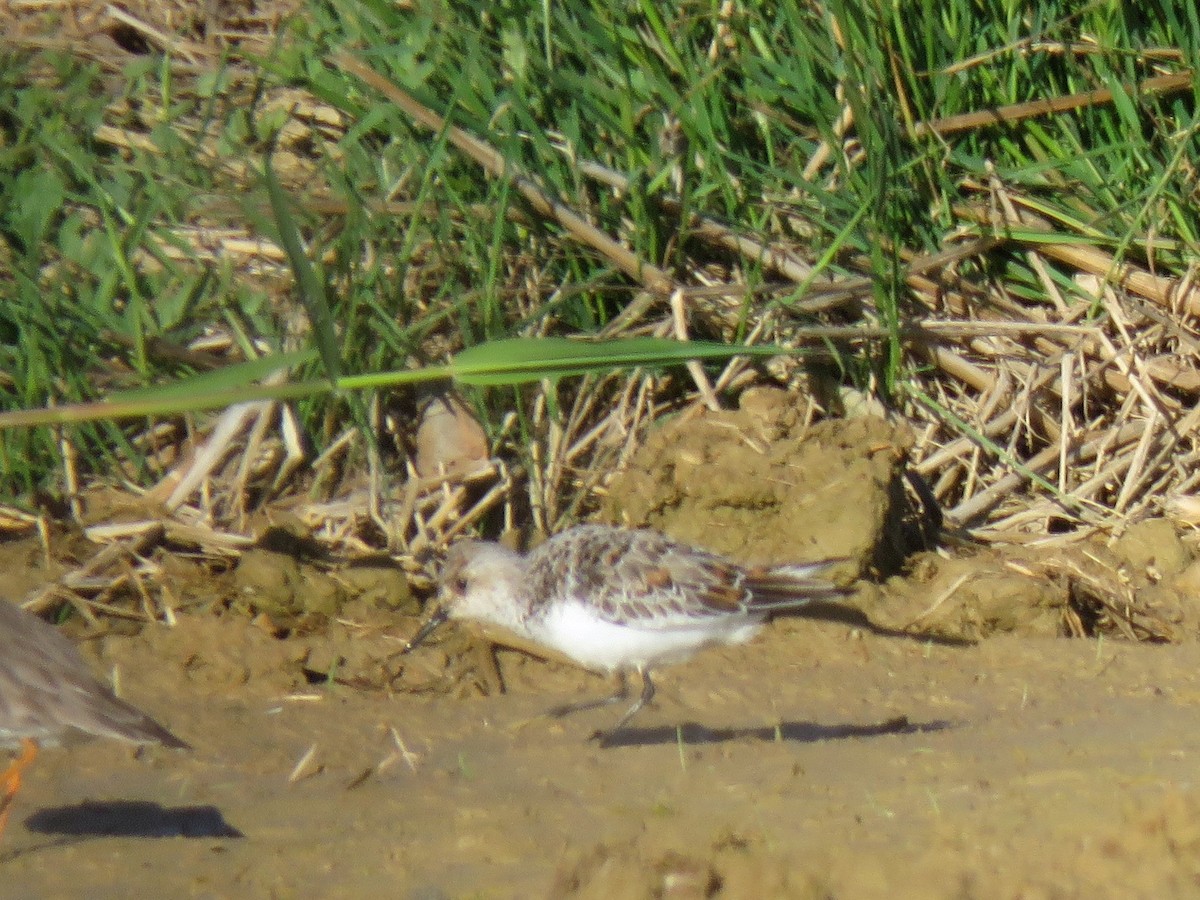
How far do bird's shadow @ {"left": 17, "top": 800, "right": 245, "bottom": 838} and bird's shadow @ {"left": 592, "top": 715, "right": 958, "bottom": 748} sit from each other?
151 centimetres

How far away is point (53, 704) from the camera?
528 cm

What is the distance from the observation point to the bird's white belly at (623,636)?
652 cm

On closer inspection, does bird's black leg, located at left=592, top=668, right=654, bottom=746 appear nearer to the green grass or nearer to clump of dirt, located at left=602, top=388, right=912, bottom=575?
clump of dirt, located at left=602, top=388, right=912, bottom=575

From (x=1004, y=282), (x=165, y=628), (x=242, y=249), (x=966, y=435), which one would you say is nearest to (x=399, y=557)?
(x=165, y=628)

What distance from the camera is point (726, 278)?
27.2 feet

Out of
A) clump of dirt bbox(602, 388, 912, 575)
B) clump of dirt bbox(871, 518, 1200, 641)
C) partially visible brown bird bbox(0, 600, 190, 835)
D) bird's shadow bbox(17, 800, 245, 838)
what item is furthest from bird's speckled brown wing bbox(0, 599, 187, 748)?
clump of dirt bbox(871, 518, 1200, 641)

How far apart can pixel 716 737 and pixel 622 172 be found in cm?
285

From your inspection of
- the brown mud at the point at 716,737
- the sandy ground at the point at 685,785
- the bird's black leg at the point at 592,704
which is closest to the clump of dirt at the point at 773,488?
the brown mud at the point at 716,737

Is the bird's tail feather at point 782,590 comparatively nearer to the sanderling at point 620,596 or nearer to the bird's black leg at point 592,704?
the sanderling at point 620,596

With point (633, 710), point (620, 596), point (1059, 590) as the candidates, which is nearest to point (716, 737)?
point (633, 710)

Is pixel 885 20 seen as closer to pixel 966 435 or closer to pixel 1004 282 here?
pixel 1004 282

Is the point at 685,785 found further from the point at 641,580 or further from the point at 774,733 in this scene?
the point at 641,580

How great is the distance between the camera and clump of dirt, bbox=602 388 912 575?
739 centimetres

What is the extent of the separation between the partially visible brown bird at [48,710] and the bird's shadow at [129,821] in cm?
17
